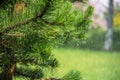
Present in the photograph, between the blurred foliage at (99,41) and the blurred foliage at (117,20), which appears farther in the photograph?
the blurred foliage at (117,20)

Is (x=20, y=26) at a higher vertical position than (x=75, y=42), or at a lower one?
higher

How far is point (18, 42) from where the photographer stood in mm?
4004

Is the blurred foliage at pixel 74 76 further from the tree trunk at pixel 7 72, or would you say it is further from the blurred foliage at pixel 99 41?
the blurred foliage at pixel 99 41

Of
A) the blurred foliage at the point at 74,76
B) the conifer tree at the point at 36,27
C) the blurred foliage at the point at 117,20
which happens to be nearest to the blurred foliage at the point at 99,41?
the blurred foliage at the point at 117,20

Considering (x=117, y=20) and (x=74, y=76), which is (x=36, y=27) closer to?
(x=74, y=76)

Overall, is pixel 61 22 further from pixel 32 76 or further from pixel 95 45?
pixel 95 45

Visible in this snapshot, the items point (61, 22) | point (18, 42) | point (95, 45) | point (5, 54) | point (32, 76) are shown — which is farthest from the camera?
point (95, 45)

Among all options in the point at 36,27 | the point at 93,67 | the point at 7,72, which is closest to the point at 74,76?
the point at 36,27

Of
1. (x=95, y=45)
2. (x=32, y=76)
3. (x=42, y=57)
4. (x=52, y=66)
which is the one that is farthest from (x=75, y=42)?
(x=95, y=45)

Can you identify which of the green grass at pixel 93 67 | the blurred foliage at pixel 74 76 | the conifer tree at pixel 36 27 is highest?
the conifer tree at pixel 36 27

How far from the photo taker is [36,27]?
12.3 ft

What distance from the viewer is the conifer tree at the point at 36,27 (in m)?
3.46

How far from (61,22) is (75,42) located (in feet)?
3.52

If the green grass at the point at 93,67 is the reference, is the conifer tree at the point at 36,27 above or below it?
above
